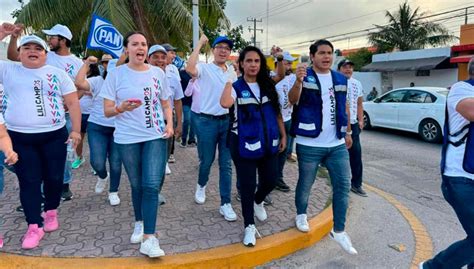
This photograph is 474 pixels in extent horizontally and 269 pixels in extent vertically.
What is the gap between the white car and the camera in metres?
9.86

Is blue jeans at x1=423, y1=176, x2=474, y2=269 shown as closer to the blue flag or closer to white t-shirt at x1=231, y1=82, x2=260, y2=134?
white t-shirt at x1=231, y1=82, x2=260, y2=134

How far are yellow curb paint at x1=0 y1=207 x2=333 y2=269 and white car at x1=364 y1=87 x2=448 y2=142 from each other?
25.7 feet

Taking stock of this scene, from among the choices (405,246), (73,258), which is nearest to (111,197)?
(73,258)

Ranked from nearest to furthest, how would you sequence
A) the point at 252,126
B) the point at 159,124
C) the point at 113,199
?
1. the point at 159,124
2. the point at 252,126
3. the point at 113,199

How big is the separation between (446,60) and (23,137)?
79.2ft

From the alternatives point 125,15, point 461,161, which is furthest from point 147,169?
point 125,15

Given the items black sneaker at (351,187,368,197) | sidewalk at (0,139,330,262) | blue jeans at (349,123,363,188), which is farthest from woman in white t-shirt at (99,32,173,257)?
black sneaker at (351,187,368,197)

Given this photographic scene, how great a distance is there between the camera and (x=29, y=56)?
3.13m

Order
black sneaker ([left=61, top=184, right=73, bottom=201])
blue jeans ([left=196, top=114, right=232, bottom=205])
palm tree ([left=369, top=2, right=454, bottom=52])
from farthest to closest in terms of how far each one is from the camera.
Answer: palm tree ([left=369, top=2, right=454, bottom=52])
black sneaker ([left=61, top=184, right=73, bottom=201])
blue jeans ([left=196, top=114, right=232, bottom=205])

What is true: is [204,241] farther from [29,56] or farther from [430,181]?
[430,181]

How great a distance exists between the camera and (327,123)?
135 inches

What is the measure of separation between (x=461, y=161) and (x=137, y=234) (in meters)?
2.69

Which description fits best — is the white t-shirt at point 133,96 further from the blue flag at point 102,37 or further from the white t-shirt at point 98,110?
the blue flag at point 102,37

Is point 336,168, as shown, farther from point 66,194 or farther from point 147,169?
point 66,194
